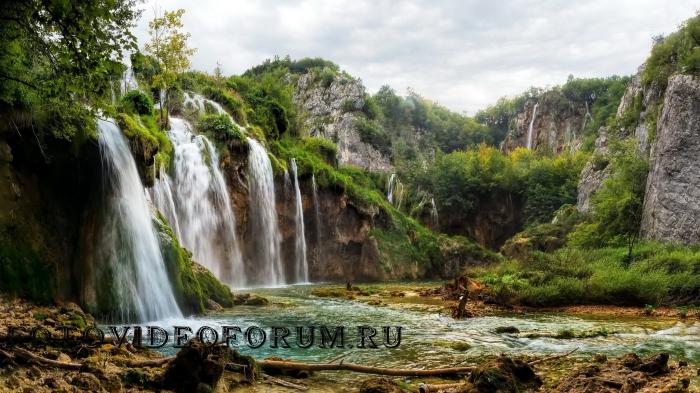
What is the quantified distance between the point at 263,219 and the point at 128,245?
60.1ft

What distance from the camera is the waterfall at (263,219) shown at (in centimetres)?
3048

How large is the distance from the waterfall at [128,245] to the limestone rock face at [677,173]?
85.2 ft

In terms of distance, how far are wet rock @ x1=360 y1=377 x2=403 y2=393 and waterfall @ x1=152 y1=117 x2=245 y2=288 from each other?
1915 centimetres

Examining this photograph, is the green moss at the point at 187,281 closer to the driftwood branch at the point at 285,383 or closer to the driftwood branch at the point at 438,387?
the driftwood branch at the point at 285,383

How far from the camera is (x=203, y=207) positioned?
26547mm

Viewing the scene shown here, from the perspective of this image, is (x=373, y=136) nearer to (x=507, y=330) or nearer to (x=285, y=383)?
(x=507, y=330)

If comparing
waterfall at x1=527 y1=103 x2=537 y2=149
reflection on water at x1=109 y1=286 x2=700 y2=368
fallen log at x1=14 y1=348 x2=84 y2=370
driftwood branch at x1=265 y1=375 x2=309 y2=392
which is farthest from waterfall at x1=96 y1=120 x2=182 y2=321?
waterfall at x1=527 y1=103 x2=537 y2=149

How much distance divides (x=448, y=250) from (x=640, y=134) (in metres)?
17.0

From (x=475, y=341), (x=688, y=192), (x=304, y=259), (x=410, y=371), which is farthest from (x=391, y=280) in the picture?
(x=410, y=371)

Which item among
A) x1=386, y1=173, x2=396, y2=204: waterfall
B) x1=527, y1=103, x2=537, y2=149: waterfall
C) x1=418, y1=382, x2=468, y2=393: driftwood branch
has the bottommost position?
x1=418, y1=382, x2=468, y2=393: driftwood branch

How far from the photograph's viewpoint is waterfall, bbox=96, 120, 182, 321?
11984mm

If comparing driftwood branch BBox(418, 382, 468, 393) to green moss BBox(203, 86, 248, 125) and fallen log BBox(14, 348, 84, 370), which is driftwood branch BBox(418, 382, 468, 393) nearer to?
fallen log BBox(14, 348, 84, 370)

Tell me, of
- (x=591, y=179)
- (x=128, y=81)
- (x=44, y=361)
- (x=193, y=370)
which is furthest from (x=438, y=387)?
(x=591, y=179)

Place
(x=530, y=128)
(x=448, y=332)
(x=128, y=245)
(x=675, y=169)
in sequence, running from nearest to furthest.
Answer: (x=448, y=332)
(x=128, y=245)
(x=675, y=169)
(x=530, y=128)
